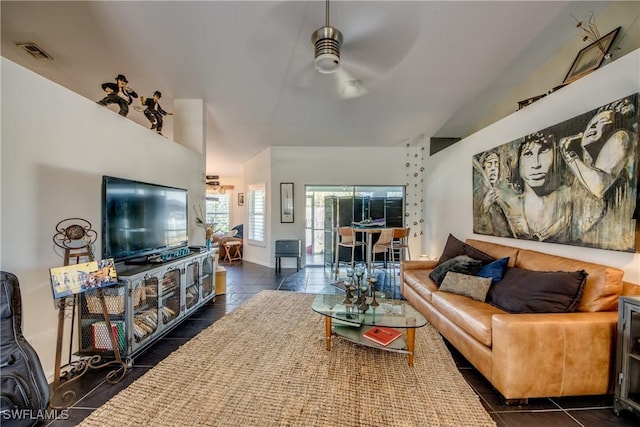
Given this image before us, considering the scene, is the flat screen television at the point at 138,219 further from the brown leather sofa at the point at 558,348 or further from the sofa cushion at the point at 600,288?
the sofa cushion at the point at 600,288

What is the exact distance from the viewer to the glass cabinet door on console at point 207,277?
11.2ft

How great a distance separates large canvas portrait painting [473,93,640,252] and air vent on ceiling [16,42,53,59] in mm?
5423

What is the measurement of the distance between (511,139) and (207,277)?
4213 millimetres

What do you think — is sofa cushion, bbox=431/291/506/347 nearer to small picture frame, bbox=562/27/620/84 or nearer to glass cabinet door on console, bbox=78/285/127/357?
small picture frame, bbox=562/27/620/84

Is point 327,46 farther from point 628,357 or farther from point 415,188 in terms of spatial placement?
point 415,188

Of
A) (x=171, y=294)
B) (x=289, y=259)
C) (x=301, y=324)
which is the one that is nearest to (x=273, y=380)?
(x=301, y=324)

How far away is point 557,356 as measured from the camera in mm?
1706

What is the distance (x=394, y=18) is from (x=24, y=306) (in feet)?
12.4

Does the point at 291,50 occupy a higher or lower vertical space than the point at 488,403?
higher

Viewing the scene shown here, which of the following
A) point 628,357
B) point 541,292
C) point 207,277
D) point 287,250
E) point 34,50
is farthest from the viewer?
point 287,250

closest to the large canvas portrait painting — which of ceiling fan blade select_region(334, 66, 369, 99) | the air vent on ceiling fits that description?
ceiling fan blade select_region(334, 66, 369, 99)

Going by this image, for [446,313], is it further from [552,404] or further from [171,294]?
[171,294]

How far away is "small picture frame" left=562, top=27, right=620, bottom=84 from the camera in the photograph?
260cm

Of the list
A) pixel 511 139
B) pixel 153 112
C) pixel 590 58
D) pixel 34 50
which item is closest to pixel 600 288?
pixel 511 139
